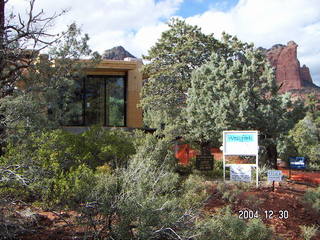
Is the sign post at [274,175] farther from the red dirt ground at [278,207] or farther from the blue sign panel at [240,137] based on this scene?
the blue sign panel at [240,137]

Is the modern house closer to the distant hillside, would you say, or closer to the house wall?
the house wall

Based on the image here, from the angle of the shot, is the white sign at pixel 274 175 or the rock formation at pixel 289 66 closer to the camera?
the white sign at pixel 274 175

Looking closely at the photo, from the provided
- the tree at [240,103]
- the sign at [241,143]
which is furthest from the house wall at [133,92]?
the sign at [241,143]

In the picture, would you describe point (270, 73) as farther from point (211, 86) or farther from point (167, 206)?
point (167, 206)

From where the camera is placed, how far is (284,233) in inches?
388

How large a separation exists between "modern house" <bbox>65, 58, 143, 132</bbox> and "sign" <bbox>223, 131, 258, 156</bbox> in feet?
29.4

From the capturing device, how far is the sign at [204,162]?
1525cm

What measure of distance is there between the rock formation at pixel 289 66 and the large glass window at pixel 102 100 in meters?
67.1

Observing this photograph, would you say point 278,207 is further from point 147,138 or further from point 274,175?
point 147,138

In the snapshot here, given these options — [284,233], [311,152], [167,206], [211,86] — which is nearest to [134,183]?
[167,206]

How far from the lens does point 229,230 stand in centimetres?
733

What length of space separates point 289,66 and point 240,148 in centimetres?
7813

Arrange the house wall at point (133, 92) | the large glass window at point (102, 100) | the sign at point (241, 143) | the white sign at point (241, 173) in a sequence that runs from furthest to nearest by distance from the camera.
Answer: the house wall at point (133, 92), the large glass window at point (102, 100), the sign at point (241, 143), the white sign at point (241, 173)

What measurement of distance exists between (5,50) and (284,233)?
7828mm
